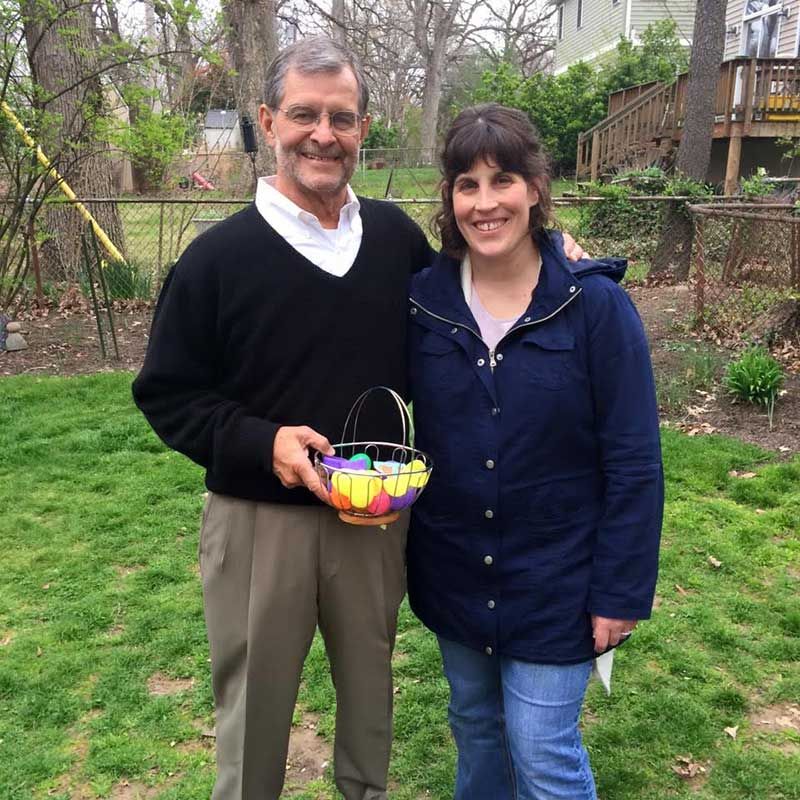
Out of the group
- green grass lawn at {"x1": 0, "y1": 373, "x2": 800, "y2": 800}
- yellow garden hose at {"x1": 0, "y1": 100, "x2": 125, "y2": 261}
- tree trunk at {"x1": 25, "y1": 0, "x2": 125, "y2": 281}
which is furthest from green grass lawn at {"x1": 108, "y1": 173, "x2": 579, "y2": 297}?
green grass lawn at {"x1": 0, "y1": 373, "x2": 800, "y2": 800}

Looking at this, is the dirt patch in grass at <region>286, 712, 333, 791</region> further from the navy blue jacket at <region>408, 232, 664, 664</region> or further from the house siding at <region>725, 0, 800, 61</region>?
the house siding at <region>725, 0, 800, 61</region>

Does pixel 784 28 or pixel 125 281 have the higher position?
pixel 784 28

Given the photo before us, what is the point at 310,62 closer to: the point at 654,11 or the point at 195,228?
the point at 195,228

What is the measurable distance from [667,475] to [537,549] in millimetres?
3249

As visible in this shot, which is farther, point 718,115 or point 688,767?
point 718,115

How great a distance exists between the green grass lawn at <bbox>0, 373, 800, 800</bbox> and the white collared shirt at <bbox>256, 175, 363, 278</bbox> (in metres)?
1.68

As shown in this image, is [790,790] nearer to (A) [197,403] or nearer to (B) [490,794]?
(B) [490,794]

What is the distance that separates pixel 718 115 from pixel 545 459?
1552 centimetres

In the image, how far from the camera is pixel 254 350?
180cm

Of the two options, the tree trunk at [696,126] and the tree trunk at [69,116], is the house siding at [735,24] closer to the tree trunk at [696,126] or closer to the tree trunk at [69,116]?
the tree trunk at [696,126]

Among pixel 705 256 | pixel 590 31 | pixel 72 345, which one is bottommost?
pixel 72 345

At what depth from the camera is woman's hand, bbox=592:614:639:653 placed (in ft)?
5.66

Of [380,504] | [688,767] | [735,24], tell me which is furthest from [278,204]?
[735,24]

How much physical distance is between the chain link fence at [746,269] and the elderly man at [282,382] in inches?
204
